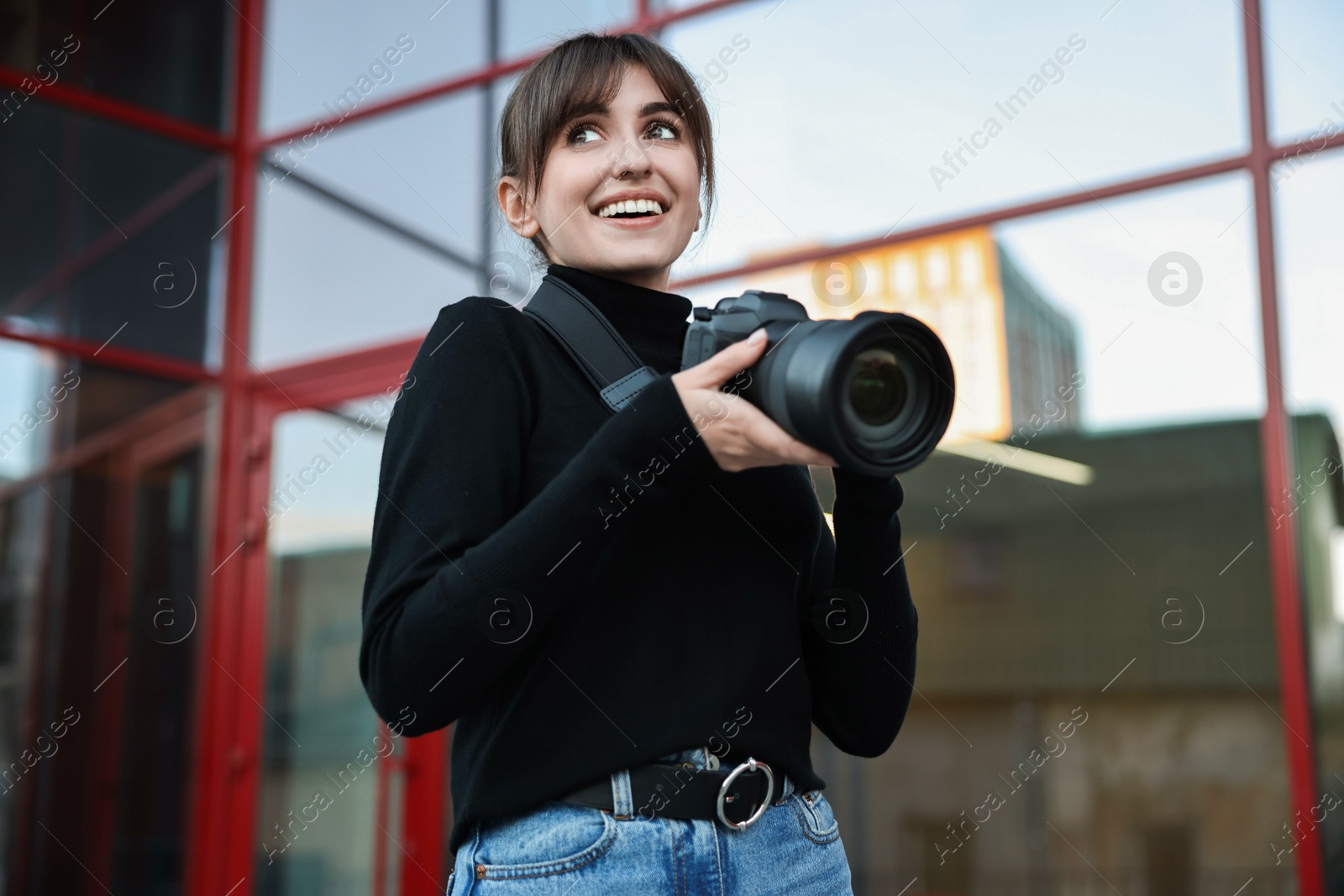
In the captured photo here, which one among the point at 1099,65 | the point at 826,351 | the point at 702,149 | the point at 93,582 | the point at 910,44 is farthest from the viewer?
the point at 93,582

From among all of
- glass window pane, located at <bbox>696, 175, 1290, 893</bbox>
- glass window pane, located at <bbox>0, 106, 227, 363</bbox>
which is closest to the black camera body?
glass window pane, located at <bbox>696, 175, 1290, 893</bbox>

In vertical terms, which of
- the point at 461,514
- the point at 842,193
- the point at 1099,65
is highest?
the point at 1099,65

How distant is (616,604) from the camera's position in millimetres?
978

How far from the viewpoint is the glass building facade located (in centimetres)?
324

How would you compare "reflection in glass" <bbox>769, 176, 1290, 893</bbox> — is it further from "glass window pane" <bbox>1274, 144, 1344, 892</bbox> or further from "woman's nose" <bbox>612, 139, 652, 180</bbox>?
"woman's nose" <bbox>612, 139, 652, 180</bbox>

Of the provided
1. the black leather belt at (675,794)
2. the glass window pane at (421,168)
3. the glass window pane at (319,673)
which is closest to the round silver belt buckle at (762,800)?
the black leather belt at (675,794)

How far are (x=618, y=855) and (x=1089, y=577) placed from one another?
2.77 m

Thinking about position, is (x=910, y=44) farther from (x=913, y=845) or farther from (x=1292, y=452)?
(x=913, y=845)

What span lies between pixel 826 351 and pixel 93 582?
4.51 metres

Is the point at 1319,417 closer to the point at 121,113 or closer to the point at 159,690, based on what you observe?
the point at 159,690

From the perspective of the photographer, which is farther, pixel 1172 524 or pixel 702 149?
pixel 1172 524

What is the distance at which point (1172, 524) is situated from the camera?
331 centimetres

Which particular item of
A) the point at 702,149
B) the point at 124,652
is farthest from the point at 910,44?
the point at 124,652

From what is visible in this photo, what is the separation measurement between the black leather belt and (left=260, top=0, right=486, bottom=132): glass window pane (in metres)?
4.20
